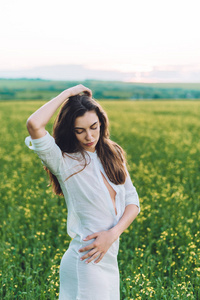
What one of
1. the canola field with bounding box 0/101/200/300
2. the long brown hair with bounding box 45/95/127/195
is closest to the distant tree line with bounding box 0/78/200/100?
the canola field with bounding box 0/101/200/300

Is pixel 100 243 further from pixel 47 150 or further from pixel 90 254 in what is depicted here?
pixel 47 150

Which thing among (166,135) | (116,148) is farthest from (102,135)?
(166,135)

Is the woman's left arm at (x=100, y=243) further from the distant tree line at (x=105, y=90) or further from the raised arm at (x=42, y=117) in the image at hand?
the distant tree line at (x=105, y=90)

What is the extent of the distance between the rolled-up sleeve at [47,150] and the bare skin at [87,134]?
36mm

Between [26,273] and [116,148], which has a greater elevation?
[116,148]

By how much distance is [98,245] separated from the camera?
2.35 m

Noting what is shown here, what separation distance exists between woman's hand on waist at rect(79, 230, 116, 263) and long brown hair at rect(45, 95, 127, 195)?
1.34 feet

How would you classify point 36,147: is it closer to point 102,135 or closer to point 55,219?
point 102,135

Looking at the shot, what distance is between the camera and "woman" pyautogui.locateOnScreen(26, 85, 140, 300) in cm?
234

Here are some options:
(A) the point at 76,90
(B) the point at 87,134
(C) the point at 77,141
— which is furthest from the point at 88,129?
(A) the point at 76,90

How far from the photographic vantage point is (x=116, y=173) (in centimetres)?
260

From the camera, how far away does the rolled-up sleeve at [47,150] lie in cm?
225

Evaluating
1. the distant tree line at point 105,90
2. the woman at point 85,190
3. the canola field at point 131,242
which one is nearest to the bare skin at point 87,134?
the woman at point 85,190

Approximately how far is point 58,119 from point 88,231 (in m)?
0.82
